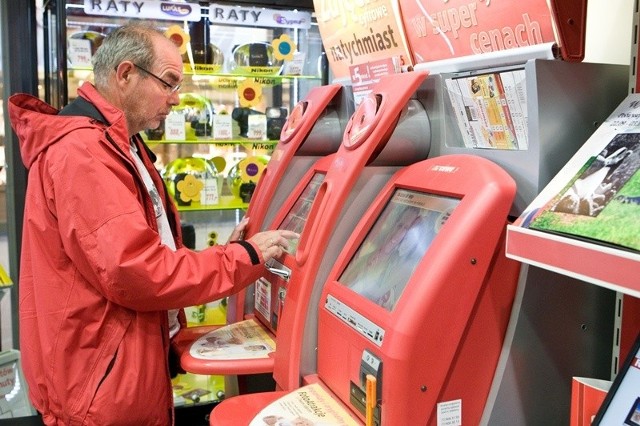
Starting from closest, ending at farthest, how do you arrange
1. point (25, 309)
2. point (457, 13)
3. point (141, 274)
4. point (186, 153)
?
point (457, 13), point (141, 274), point (25, 309), point (186, 153)

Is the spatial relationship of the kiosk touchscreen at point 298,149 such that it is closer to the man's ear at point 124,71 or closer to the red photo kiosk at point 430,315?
the man's ear at point 124,71

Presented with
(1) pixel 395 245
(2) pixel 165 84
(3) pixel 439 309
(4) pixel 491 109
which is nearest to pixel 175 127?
(2) pixel 165 84

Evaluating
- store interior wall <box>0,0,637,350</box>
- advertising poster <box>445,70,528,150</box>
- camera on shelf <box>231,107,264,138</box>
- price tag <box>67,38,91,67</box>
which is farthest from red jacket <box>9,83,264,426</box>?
camera on shelf <box>231,107,264,138</box>

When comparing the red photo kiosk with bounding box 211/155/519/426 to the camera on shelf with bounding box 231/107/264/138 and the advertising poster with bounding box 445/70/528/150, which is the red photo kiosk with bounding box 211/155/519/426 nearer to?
the advertising poster with bounding box 445/70/528/150

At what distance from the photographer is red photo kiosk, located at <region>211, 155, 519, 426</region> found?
1.37 m

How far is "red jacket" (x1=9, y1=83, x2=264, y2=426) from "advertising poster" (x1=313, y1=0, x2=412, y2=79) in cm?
80

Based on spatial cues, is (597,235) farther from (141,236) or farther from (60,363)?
(60,363)

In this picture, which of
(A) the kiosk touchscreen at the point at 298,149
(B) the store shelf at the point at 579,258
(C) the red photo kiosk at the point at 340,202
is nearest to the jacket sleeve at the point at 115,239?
(C) the red photo kiosk at the point at 340,202

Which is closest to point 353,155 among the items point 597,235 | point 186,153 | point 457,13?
point 457,13

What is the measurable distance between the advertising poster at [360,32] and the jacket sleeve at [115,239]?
0.89 metres

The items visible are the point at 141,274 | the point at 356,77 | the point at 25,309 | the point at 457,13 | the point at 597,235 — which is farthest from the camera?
the point at 356,77

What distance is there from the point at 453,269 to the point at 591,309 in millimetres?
371

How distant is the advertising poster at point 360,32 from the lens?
206cm

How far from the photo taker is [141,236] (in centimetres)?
180
